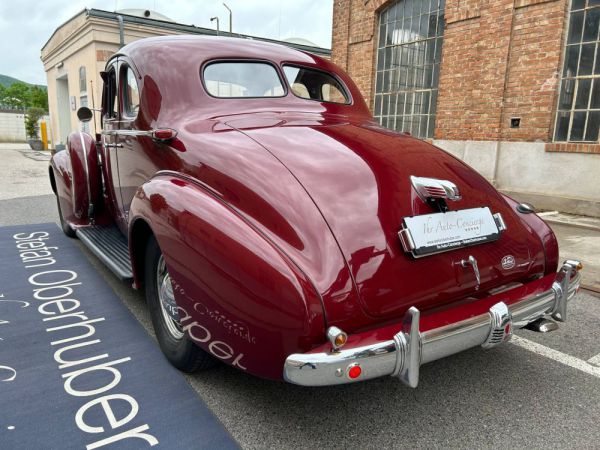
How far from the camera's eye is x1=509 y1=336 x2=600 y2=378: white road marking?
8.53ft

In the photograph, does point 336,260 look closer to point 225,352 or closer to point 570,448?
point 225,352

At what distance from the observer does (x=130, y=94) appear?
338 cm

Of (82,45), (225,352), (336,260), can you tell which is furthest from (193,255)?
(82,45)

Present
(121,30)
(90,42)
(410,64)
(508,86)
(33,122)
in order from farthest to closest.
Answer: (33,122) → (90,42) → (121,30) → (410,64) → (508,86)

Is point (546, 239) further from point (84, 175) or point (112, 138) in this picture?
point (84, 175)

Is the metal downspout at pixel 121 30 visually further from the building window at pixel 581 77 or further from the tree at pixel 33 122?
the tree at pixel 33 122

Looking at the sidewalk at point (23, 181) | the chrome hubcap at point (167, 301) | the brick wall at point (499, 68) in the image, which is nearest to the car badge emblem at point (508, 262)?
the chrome hubcap at point (167, 301)

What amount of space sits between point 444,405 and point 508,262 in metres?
0.78

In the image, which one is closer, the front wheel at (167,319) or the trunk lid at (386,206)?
the trunk lid at (386,206)

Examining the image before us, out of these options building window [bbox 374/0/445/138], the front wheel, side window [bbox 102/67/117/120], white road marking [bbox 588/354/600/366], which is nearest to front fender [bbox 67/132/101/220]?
side window [bbox 102/67/117/120]

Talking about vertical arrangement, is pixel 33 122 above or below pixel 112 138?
above

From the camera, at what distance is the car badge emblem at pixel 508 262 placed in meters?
2.25

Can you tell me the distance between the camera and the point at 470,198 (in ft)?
7.70

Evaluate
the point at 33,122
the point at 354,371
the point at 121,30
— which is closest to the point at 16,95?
the point at 33,122
